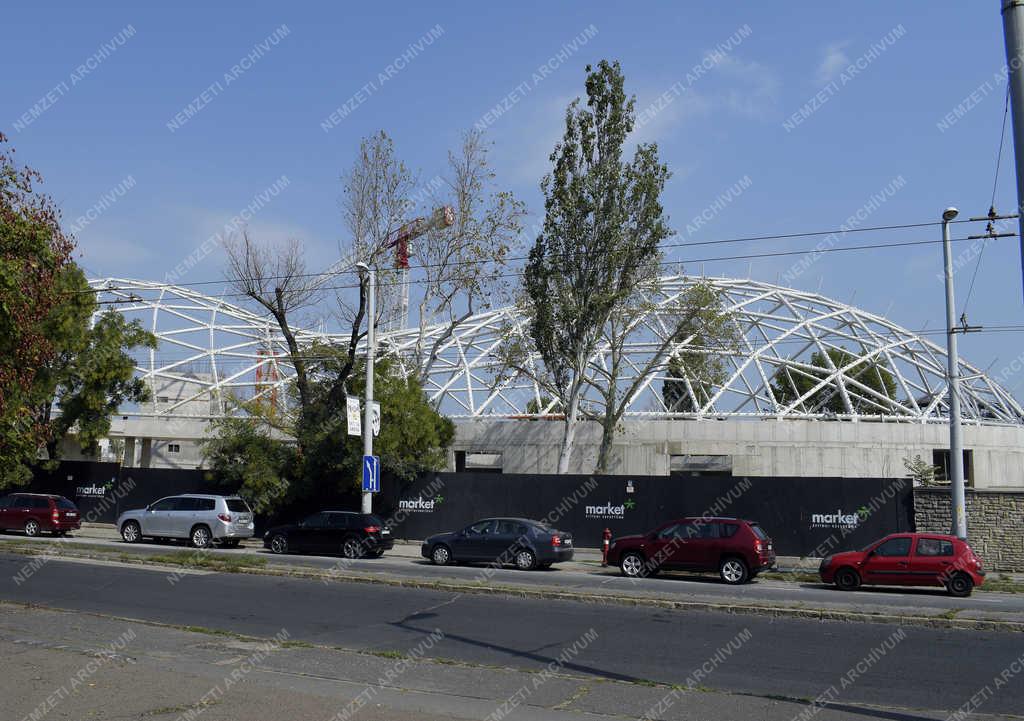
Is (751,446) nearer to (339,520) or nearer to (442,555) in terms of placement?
(442,555)

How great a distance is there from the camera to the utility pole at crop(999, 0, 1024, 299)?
7.89 meters

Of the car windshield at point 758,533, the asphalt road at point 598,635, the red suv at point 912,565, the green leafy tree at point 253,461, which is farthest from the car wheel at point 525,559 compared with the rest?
the green leafy tree at point 253,461

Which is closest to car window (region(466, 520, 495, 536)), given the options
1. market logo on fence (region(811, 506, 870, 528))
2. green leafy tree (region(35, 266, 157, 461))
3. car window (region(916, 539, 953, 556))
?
market logo on fence (region(811, 506, 870, 528))

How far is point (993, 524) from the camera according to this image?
2564cm

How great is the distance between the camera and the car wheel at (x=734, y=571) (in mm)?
21703

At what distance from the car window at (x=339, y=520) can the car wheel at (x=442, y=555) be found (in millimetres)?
3207

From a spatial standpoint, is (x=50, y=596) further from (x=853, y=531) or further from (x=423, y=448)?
(x=853, y=531)

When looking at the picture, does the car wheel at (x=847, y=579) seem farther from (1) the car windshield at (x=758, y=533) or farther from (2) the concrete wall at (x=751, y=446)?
(2) the concrete wall at (x=751, y=446)

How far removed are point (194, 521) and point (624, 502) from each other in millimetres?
14350

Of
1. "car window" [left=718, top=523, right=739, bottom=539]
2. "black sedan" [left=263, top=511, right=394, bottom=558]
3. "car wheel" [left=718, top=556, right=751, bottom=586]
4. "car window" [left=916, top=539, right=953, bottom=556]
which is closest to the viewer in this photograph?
"car window" [left=916, top=539, right=953, bottom=556]

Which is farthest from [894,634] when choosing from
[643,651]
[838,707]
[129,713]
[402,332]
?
[402,332]

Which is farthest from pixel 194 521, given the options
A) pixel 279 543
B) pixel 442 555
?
pixel 442 555

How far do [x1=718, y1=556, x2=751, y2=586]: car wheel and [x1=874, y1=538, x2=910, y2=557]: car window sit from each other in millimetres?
→ 3124

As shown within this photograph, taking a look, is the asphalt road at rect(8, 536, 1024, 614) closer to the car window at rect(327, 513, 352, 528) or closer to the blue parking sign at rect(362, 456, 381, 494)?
the car window at rect(327, 513, 352, 528)
